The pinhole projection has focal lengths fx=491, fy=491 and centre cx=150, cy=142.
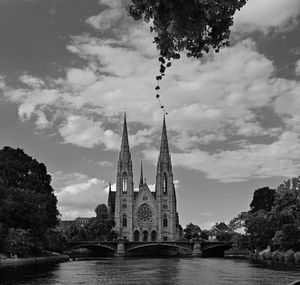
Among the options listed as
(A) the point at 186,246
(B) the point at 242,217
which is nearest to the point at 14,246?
(B) the point at 242,217

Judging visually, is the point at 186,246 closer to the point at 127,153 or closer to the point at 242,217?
the point at 242,217

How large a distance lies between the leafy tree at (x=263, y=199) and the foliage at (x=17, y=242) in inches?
2160

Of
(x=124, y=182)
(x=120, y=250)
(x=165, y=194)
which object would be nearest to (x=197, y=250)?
(x=120, y=250)

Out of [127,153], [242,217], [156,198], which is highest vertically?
[127,153]

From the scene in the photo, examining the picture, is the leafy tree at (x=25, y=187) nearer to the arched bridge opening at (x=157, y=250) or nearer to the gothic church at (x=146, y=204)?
the arched bridge opening at (x=157, y=250)

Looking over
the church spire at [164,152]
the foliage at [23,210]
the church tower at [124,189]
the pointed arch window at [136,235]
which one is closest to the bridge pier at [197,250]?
the pointed arch window at [136,235]

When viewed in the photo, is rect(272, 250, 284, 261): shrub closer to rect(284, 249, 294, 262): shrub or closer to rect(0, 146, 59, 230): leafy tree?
rect(284, 249, 294, 262): shrub

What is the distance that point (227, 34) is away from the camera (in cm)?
777

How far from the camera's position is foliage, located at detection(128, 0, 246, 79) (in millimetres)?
7098

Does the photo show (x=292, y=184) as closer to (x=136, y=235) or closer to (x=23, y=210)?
(x=23, y=210)

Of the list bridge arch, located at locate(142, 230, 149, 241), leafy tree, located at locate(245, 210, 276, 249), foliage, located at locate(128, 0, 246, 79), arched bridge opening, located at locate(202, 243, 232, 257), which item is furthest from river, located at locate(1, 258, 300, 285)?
bridge arch, located at locate(142, 230, 149, 241)

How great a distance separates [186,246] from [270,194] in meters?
33.9

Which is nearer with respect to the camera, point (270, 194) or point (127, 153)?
point (270, 194)

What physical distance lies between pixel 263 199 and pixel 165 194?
7454 centimetres
